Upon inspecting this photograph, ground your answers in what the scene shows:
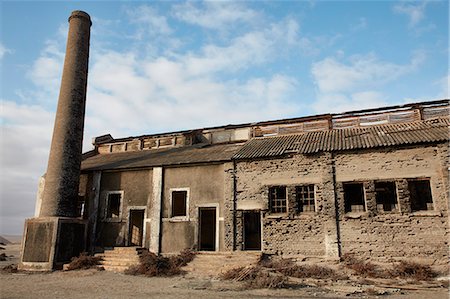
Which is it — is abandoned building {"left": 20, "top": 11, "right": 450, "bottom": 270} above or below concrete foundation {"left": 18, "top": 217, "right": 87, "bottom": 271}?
above

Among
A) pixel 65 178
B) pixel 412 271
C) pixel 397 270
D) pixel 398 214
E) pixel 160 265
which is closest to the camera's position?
pixel 412 271

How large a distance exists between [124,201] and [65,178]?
319cm

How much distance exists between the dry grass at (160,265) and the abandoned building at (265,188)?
3.50 ft

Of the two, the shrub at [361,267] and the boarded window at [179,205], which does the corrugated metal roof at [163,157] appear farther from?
the shrub at [361,267]

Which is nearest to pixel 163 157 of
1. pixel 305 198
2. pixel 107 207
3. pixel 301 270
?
pixel 107 207

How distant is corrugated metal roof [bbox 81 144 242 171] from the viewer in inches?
657

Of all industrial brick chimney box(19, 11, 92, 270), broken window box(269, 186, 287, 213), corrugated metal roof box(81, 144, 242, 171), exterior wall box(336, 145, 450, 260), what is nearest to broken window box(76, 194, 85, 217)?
corrugated metal roof box(81, 144, 242, 171)

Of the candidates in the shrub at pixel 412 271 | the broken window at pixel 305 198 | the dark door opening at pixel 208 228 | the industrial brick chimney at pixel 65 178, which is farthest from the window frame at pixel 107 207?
the shrub at pixel 412 271

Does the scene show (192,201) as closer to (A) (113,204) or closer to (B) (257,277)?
(A) (113,204)

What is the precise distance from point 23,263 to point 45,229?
185cm

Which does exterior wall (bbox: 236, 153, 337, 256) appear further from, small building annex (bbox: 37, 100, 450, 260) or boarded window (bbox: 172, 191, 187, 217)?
boarded window (bbox: 172, 191, 187, 217)

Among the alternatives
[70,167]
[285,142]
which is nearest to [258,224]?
[285,142]

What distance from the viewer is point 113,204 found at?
18.4 m

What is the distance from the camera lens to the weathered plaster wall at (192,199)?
1538cm
